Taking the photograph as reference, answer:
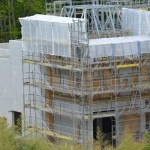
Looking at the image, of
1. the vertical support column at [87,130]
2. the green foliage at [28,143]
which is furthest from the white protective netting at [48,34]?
the green foliage at [28,143]

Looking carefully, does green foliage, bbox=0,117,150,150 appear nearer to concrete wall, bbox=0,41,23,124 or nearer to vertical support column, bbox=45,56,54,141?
vertical support column, bbox=45,56,54,141

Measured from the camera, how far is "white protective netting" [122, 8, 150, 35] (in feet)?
182

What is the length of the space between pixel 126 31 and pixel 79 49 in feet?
16.2

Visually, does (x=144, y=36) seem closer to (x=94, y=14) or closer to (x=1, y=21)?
(x=94, y=14)

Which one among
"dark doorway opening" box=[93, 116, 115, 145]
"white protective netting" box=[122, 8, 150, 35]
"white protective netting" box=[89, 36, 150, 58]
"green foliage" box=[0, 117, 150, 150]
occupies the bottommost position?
"dark doorway opening" box=[93, 116, 115, 145]

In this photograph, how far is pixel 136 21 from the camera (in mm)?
56344

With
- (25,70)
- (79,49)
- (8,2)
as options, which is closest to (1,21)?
(8,2)

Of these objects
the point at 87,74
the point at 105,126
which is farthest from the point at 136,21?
the point at 105,126

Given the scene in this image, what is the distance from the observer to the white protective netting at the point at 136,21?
55.4 m

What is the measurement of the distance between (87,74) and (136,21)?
496cm

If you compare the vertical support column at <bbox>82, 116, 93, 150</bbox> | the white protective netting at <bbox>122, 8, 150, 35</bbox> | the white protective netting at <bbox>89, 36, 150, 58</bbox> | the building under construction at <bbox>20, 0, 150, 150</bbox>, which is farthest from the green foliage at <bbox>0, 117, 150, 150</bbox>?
the white protective netting at <bbox>122, 8, 150, 35</bbox>

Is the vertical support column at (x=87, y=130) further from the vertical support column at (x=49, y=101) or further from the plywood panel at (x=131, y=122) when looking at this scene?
the vertical support column at (x=49, y=101)

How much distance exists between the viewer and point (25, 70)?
5825 centimetres

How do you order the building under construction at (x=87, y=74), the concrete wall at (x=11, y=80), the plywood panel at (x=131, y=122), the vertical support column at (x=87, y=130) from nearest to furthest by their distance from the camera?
the vertical support column at (x=87, y=130)
the building under construction at (x=87, y=74)
the plywood panel at (x=131, y=122)
the concrete wall at (x=11, y=80)
